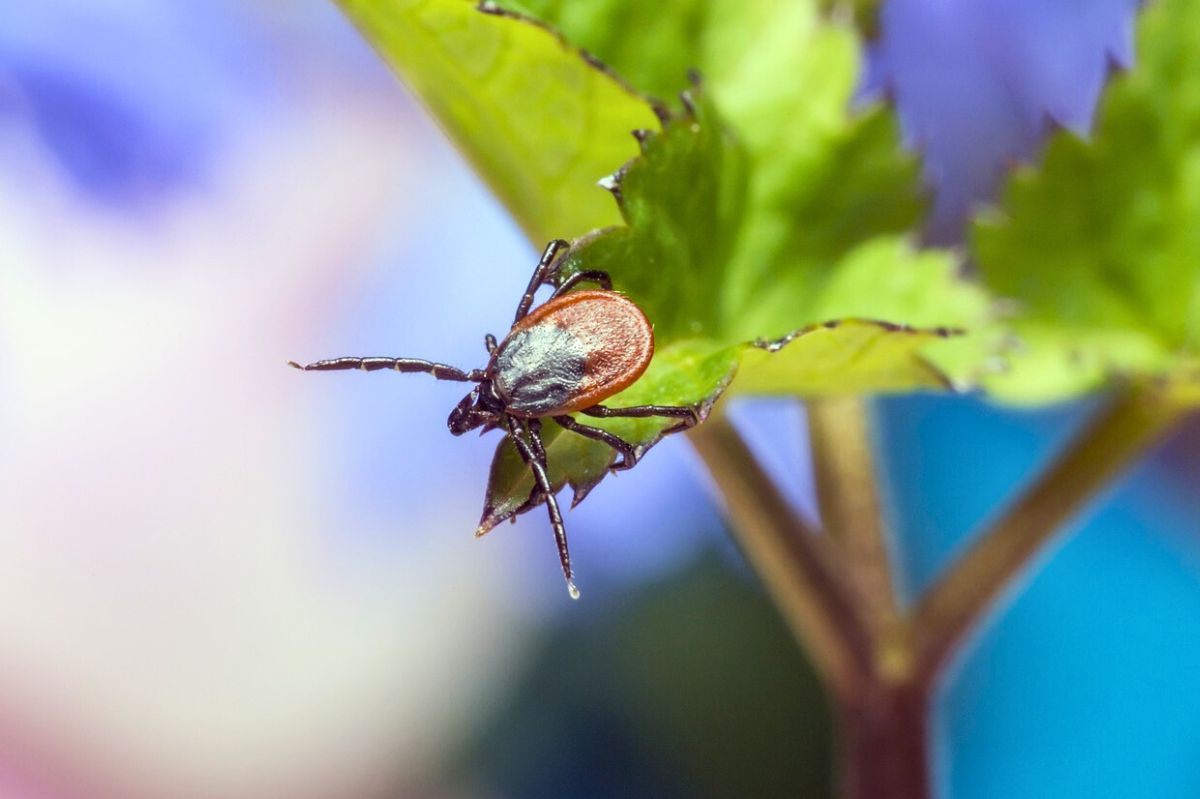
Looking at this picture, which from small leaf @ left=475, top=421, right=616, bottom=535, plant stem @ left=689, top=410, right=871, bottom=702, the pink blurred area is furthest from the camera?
the pink blurred area

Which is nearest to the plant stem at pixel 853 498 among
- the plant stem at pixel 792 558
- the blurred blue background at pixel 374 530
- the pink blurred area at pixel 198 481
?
the plant stem at pixel 792 558

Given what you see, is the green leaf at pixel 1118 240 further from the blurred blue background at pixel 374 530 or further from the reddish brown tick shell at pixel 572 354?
the blurred blue background at pixel 374 530

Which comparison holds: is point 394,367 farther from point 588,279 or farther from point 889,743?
point 889,743

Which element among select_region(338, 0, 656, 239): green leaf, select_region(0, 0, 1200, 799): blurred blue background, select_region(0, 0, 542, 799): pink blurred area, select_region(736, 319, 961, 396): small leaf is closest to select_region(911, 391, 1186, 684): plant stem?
select_region(736, 319, 961, 396): small leaf

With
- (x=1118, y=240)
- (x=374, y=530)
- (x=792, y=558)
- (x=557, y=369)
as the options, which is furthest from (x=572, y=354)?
(x=374, y=530)

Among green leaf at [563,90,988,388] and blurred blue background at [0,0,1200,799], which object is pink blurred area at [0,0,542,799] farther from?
green leaf at [563,90,988,388]

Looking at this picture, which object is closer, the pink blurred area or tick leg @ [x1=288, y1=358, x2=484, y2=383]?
tick leg @ [x1=288, y1=358, x2=484, y2=383]
